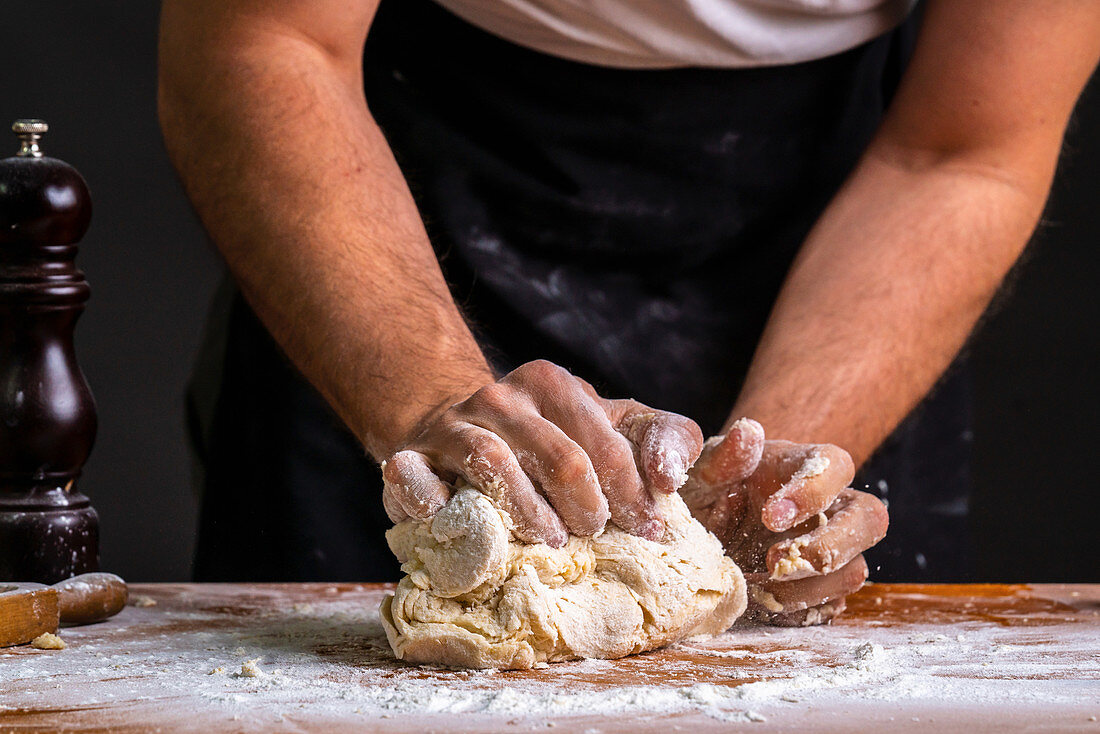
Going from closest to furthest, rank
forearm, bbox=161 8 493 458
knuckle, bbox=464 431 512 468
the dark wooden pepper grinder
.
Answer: knuckle, bbox=464 431 512 468, the dark wooden pepper grinder, forearm, bbox=161 8 493 458

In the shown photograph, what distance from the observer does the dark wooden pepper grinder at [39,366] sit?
1.35m

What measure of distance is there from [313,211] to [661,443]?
0.65 metres

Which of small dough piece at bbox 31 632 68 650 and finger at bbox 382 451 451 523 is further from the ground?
finger at bbox 382 451 451 523

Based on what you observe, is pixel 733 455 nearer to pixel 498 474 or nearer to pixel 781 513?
pixel 781 513

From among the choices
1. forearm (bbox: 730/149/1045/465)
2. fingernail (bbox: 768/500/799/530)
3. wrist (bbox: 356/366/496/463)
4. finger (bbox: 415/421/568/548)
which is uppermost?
forearm (bbox: 730/149/1045/465)

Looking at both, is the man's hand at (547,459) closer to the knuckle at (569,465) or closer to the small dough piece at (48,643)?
the knuckle at (569,465)

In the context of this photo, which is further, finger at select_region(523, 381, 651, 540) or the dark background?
the dark background

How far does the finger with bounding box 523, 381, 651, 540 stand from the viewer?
1.20m

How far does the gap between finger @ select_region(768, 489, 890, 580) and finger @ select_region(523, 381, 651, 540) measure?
0.64 ft

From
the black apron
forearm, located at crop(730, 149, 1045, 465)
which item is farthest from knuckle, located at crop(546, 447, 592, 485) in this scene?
the black apron

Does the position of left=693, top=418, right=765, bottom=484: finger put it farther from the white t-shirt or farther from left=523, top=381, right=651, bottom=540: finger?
the white t-shirt

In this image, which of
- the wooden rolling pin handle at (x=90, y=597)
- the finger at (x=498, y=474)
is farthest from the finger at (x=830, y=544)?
the wooden rolling pin handle at (x=90, y=597)

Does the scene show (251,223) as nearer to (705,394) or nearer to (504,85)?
(504,85)

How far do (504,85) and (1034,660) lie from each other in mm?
1160
